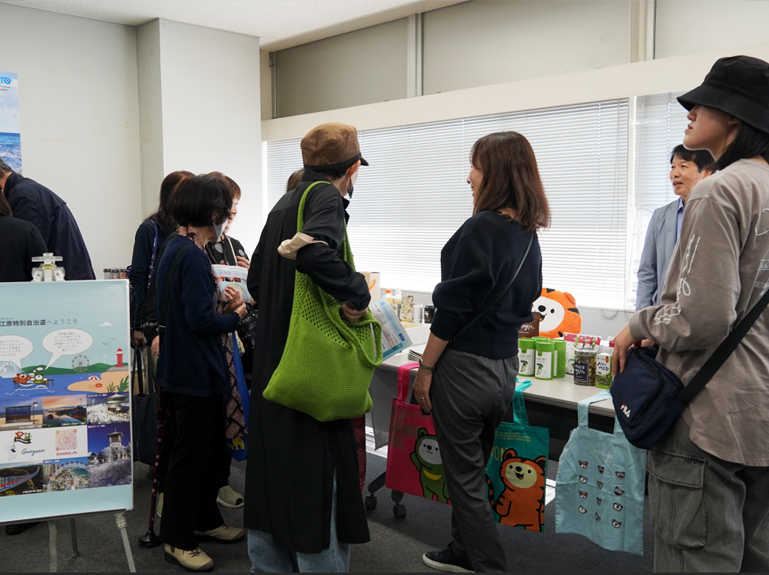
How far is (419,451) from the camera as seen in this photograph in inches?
97.3

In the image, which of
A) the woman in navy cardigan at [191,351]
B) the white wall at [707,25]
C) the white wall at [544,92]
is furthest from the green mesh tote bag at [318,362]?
the white wall at [707,25]

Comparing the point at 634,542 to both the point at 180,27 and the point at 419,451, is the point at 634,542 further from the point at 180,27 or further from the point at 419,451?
the point at 180,27

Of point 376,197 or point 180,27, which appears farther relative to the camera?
point 376,197

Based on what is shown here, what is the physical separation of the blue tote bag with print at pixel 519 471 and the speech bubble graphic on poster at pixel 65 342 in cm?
141

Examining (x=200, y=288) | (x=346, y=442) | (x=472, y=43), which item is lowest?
(x=346, y=442)

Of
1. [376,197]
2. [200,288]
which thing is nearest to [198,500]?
[200,288]

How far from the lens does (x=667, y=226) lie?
311 centimetres

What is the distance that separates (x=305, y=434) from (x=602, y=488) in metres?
0.99

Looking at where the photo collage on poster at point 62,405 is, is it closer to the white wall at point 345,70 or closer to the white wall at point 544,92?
the white wall at point 544,92

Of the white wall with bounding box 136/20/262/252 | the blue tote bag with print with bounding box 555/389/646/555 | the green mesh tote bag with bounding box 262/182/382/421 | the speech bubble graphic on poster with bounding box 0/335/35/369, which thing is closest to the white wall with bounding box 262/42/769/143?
the white wall with bounding box 136/20/262/252

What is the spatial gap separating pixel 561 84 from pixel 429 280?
1780mm

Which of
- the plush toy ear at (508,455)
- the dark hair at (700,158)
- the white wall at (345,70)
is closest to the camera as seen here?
the plush toy ear at (508,455)

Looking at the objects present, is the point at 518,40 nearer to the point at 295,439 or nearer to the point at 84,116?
the point at 84,116

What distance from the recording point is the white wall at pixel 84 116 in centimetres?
462
